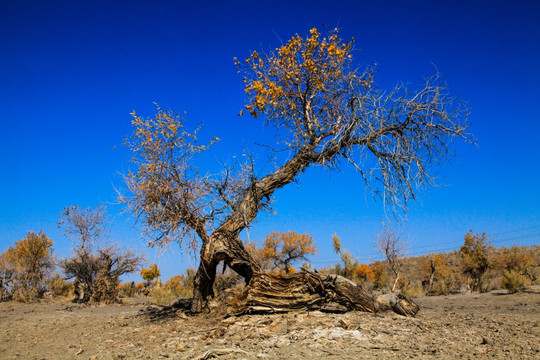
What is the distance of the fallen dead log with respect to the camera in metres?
8.39

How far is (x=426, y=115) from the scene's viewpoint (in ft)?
30.7

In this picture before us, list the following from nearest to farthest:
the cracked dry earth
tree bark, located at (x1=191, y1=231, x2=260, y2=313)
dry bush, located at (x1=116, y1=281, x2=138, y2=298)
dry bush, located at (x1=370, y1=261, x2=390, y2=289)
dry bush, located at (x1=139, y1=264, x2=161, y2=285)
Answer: the cracked dry earth → tree bark, located at (x1=191, y1=231, x2=260, y2=313) → dry bush, located at (x1=370, y1=261, x2=390, y2=289) → dry bush, located at (x1=116, y1=281, x2=138, y2=298) → dry bush, located at (x1=139, y1=264, x2=161, y2=285)

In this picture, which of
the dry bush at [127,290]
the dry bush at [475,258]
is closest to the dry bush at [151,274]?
the dry bush at [127,290]

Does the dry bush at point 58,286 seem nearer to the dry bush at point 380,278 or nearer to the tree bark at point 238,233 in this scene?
the tree bark at point 238,233

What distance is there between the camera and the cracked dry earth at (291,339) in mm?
5977

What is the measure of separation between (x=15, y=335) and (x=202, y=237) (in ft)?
18.1

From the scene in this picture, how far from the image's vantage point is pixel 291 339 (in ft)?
21.7

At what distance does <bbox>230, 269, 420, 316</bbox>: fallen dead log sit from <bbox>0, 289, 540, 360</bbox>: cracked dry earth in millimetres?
283

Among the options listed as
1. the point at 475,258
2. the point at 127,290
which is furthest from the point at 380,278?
the point at 127,290

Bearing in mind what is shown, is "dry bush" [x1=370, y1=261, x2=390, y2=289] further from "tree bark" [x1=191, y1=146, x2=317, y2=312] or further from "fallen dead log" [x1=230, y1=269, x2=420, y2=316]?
"tree bark" [x1=191, y1=146, x2=317, y2=312]

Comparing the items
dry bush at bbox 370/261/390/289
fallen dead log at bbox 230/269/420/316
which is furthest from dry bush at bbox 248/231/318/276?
fallen dead log at bbox 230/269/420/316

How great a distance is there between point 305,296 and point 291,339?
6.24 feet

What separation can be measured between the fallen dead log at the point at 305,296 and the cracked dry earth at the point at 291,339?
28 centimetres

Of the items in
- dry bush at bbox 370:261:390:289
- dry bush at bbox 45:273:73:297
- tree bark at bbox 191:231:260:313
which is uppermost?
tree bark at bbox 191:231:260:313
